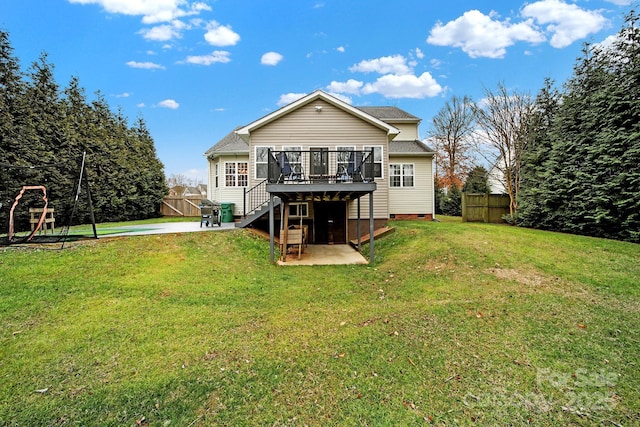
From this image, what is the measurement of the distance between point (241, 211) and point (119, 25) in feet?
34.8

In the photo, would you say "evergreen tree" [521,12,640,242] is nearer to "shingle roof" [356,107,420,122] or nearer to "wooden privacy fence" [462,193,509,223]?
"wooden privacy fence" [462,193,509,223]

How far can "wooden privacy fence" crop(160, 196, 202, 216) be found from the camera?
876 inches

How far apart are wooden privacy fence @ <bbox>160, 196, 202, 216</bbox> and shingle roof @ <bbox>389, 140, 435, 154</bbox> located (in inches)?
604

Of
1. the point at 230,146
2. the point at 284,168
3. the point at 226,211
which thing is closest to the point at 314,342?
the point at 284,168

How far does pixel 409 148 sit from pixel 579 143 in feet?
22.9

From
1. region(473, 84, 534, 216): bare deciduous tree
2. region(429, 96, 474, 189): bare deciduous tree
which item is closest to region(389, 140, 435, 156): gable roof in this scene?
region(473, 84, 534, 216): bare deciduous tree

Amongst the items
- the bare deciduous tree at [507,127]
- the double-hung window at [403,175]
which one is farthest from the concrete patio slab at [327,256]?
the bare deciduous tree at [507,127]

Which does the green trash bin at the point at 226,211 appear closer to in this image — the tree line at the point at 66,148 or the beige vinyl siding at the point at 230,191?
the beige vinyl siding at the point at 230,191

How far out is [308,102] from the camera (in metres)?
11.9

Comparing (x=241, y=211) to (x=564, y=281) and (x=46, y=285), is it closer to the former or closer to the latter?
(x=46, y=285)

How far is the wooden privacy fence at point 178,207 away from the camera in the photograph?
73.0 ft

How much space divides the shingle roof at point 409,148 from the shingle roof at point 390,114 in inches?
66.0

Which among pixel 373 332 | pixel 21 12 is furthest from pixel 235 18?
pixel 373 332

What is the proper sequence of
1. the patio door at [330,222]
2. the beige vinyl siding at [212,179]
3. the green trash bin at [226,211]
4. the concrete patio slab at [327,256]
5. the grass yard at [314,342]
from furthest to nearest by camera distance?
the beige vinyl siding at [212,179]
the green trash bin at [226,211]
the patio door at [330,222]
the concrete patio slab at [327,256]
the grass yard at [314,342]
